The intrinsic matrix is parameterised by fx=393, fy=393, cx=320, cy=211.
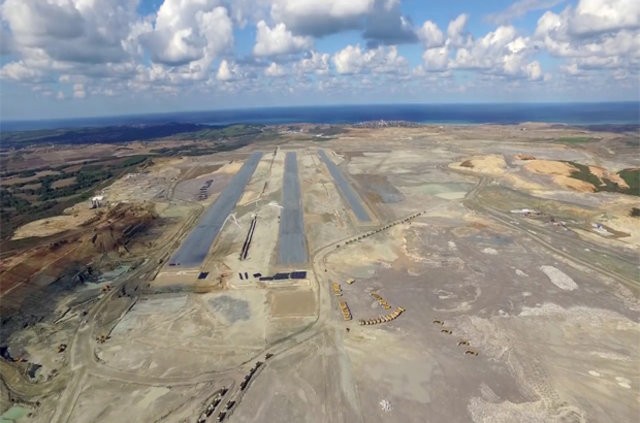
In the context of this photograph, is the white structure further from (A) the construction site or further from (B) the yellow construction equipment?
Result: (B) the yellow construction equipment

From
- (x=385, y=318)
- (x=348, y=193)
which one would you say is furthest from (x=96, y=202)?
(x=385, y=318)

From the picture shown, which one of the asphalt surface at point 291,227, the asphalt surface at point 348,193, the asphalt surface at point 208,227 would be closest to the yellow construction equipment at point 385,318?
the asphalt surface at point 291,227

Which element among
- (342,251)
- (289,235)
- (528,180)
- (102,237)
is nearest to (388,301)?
(342,251)

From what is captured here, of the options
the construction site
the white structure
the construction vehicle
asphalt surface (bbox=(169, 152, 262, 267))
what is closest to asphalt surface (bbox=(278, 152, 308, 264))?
the construction site

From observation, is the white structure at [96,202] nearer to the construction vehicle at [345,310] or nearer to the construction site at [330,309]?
the construction site at [330,309]

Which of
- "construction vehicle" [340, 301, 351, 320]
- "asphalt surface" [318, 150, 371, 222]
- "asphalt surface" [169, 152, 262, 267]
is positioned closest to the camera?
"construction vehicle" [340, 301, 351, 320]

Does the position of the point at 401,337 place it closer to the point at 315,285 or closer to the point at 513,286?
the point at 315,285
